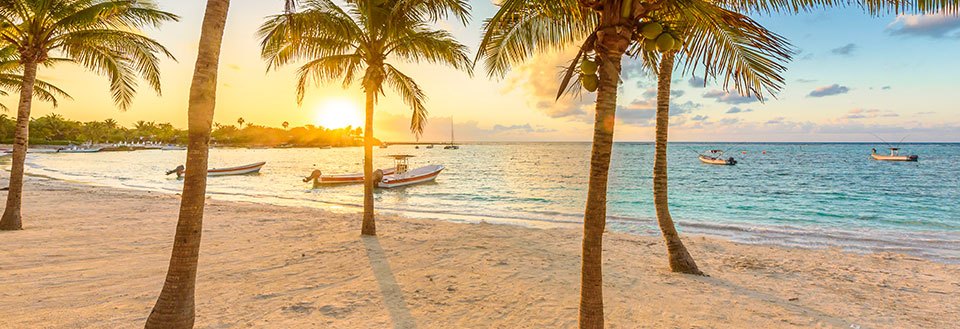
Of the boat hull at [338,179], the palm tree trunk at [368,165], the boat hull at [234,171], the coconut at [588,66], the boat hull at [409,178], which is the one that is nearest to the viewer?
the coconut at [588,66]

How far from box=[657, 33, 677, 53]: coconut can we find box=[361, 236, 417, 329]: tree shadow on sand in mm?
3815

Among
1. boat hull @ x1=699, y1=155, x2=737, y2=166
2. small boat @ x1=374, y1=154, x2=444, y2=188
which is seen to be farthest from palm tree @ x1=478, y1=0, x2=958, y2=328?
boat hull @ x1=699, y1=155, x2=737, y2=166

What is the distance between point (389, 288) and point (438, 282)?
0.76 m

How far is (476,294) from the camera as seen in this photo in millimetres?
5887

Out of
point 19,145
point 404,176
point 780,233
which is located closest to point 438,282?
point 19,145

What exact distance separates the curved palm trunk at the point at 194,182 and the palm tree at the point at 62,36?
6759mm

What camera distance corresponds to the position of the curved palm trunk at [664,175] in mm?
6594

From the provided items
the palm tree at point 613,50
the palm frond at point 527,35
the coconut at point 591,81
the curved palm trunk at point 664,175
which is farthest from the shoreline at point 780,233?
the coconut at point 591,81

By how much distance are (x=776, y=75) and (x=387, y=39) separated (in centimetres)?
757

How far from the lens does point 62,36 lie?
8648 millimetres

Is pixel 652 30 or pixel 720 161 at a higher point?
pixel 652 30

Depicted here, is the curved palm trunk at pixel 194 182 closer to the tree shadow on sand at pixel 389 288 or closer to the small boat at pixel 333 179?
the tree shadow on sand at pixel 389 288

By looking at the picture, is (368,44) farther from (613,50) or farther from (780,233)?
(780,233)

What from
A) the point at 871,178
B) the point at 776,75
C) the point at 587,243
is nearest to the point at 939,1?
the point at 776,75
